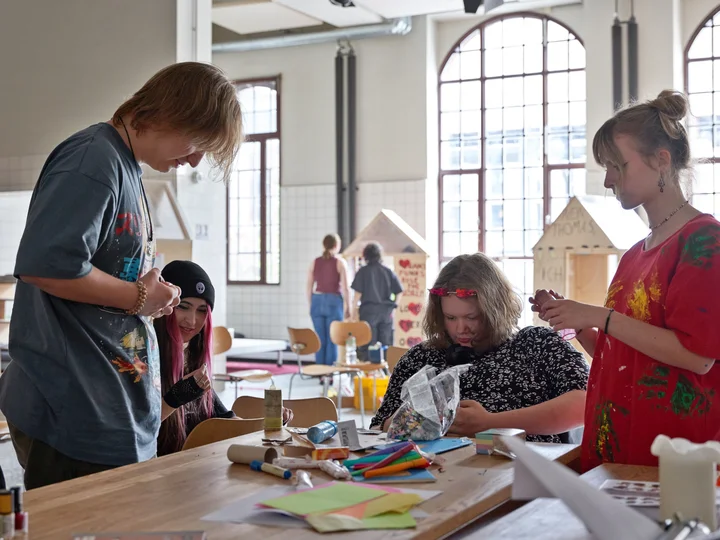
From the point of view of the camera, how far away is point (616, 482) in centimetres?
186

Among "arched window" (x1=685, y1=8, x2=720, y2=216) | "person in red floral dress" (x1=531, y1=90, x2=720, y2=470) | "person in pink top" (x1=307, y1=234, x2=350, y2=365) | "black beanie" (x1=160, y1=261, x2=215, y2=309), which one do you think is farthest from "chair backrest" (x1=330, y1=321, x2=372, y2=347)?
"person in red floral dress" (x1=531, y1=90, x2=720, y2=470)

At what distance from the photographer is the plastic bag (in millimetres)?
2447

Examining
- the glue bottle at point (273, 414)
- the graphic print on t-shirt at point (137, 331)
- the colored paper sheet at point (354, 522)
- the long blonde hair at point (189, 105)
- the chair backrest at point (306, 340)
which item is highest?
the long blonde hair at point (189, 105)

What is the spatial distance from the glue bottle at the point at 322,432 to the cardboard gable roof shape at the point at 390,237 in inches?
288

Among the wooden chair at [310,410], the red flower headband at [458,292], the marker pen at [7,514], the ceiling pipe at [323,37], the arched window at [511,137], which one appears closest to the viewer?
the marker pen at [7,514]

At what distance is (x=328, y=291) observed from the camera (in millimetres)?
10211

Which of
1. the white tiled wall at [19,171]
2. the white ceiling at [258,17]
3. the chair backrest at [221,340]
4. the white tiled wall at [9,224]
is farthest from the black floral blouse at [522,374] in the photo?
the white ceiling at [258,17]

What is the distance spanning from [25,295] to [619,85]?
373 inches

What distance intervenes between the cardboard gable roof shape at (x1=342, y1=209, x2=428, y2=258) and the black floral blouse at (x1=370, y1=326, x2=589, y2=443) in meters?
6.72

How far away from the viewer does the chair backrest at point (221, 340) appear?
23.6 ft

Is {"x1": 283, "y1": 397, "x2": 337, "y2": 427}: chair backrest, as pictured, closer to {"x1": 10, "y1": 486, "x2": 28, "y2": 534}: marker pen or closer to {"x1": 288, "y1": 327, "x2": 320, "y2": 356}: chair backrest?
{"x1": 10, "y1": 486, "x2": 28, "y2": 534}: marker pen

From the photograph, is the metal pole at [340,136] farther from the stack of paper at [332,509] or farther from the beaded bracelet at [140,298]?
the stack of paper at [332,509]

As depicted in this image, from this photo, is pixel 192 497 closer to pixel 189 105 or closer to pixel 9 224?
pixel 189 105

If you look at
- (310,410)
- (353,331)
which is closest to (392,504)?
(310,410)
